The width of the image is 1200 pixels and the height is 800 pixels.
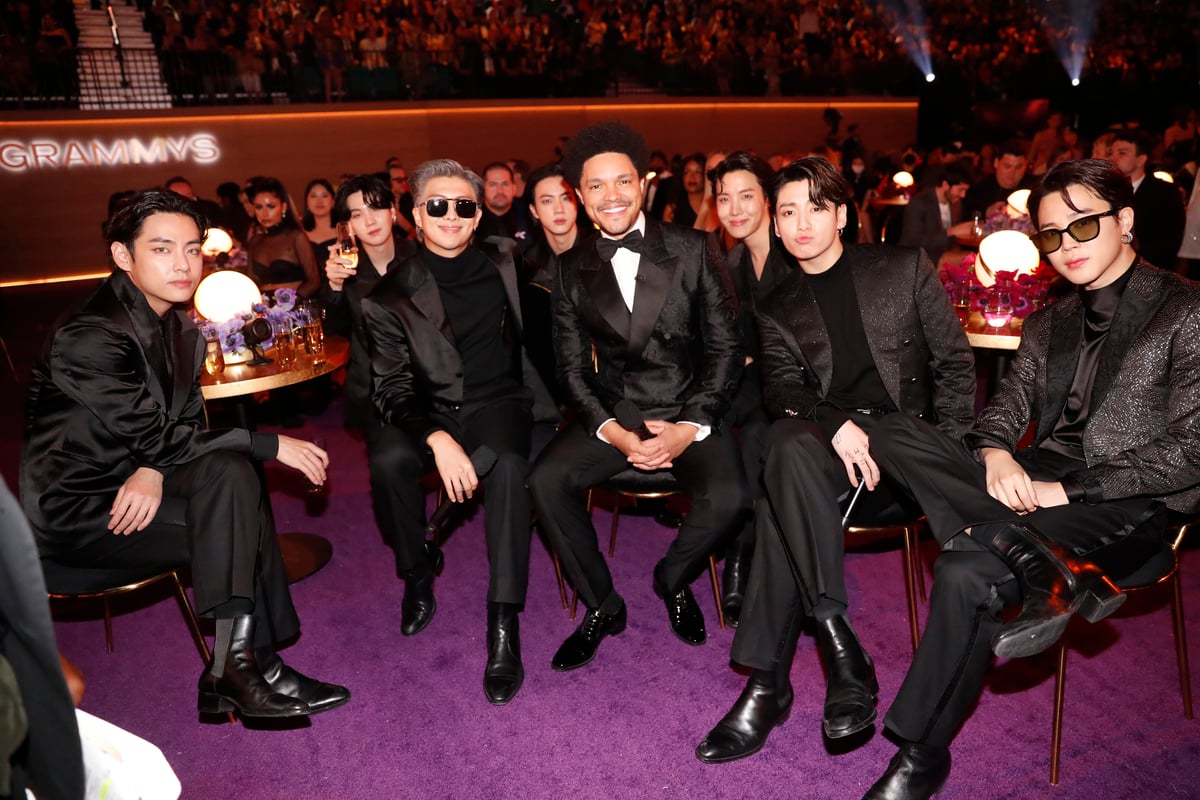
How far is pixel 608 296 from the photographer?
3.37 metres

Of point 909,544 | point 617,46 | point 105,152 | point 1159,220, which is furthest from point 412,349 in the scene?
point 617,46

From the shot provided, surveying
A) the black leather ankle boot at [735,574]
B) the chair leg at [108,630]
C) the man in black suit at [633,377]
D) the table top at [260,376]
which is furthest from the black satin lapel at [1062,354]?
the chair leg at [108,630]

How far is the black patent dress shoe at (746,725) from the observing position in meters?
2.61

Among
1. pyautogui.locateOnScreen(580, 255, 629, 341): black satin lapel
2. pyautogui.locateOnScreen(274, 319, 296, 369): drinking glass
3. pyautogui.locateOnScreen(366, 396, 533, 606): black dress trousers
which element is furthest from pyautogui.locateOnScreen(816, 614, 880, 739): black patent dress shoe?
pyautogui.locateOnScreen(274, 319, 296, 369): drinking glass

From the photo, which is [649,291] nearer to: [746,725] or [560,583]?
[560,583]

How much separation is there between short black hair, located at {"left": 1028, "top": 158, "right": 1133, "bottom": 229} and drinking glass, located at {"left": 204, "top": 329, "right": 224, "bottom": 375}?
2943 millimetres

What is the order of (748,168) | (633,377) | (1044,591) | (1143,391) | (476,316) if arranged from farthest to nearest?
(748,168) → (476,316) → (633,377) → (1143,391) → (1044,591)

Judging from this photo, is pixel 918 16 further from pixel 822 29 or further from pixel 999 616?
pixel 999 616

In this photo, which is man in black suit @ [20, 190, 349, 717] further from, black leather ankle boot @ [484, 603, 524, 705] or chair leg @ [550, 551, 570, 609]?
chair leg @ [550, 551, 570, 609]

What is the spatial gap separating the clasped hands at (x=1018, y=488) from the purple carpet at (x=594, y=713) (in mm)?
738

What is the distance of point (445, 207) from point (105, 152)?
1377 centimetres

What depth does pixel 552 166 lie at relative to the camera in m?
4.47

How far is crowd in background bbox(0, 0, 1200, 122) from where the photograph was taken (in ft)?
49.4

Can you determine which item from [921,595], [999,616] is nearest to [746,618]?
[999,616]
